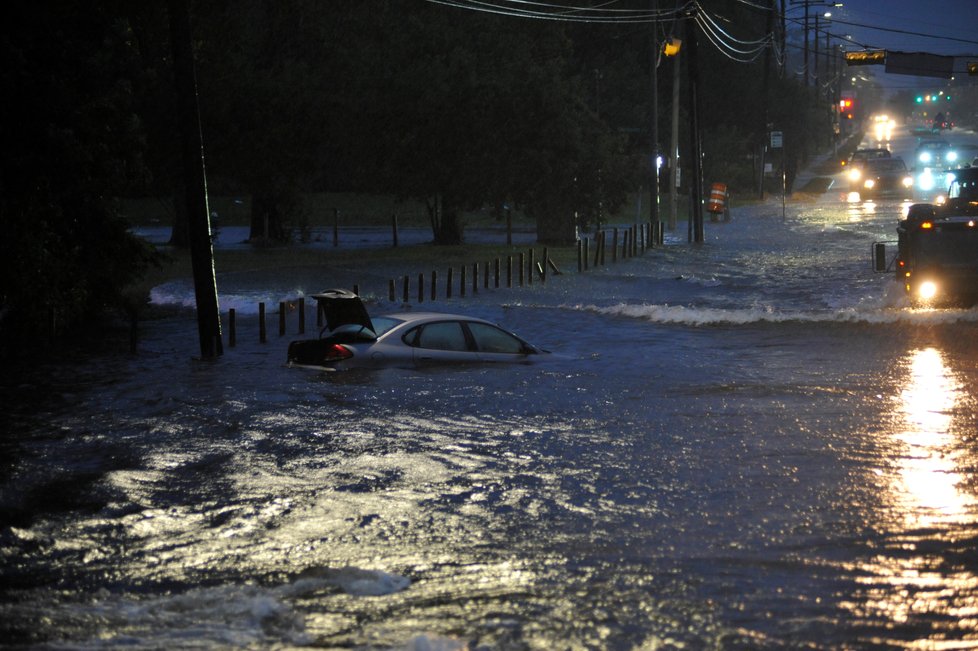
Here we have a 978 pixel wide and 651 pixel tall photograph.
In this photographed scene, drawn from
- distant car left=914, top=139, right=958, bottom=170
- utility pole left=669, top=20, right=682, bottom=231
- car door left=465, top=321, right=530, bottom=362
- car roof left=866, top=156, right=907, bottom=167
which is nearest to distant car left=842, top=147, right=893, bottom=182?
car roof left=866, top=156, right=907, bottom=167

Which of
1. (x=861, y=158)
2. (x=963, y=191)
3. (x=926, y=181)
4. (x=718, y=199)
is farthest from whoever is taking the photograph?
(x=861, y=158)

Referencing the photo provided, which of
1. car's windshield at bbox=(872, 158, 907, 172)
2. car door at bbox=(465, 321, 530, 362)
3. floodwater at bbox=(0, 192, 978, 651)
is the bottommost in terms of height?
floodwater at bbox=(0, 192, 978, 651)

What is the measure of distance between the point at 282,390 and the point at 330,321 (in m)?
1.08

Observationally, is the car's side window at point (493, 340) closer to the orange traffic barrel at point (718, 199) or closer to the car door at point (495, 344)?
the car door at point (495, 344)

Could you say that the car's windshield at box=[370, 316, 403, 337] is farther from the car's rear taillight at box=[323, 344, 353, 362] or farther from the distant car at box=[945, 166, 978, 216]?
the distant car at box=[945, 166, 978, 216]

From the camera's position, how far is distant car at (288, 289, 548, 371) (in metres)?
16.3

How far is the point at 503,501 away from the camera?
10477 mm

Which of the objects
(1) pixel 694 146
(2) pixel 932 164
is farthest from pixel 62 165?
(2) pixel 932 164

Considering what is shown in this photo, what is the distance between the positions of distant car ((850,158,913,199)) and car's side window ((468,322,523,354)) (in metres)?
58.9

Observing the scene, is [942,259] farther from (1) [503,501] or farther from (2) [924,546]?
(2) [924,546]

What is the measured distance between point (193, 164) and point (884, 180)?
195 feet

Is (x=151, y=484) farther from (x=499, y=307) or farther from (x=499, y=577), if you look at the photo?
(x=499, y=307)

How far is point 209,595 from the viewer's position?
7840 millimetres

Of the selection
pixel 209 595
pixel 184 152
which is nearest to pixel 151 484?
pixel 209 595
